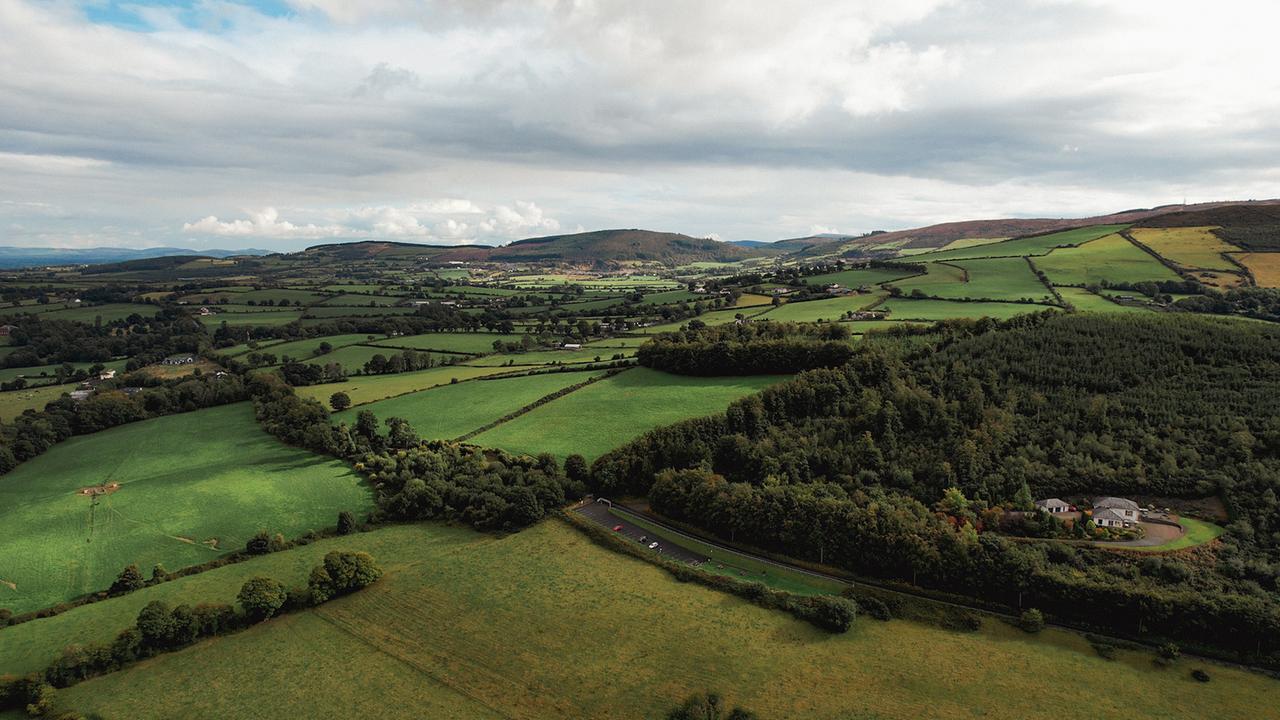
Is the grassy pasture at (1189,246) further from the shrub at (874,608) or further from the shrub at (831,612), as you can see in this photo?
the shrub at (831,612)

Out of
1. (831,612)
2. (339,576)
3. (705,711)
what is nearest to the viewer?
(705,711)

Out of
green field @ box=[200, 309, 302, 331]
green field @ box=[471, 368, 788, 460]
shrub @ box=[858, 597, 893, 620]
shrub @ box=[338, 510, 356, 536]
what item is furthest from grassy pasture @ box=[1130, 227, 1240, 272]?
green field @ box=[200, 309, 302, 331]

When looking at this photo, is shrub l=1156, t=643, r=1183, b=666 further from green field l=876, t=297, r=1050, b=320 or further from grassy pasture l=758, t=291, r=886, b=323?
grassy pasture l=758, t=291, r=886, b=323

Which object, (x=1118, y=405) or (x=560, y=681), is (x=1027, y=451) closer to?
(x=1118, y=405)

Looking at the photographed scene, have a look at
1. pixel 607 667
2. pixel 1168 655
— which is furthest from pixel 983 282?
pixel 607 667

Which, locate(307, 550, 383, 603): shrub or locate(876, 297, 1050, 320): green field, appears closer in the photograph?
locate(307, 550, 383, 603): shrub

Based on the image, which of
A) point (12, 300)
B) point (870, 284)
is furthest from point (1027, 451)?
point (12, 300)

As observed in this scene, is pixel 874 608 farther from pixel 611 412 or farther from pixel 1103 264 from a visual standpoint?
pixel 1103 264
